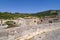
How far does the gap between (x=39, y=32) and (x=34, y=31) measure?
3.23ft

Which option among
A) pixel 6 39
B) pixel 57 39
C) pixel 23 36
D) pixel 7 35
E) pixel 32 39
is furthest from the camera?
pixel 57 39

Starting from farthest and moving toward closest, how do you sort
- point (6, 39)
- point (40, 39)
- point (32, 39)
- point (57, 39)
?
point (57, 39), point (40, 39), point (32, 39), point (6, 39)

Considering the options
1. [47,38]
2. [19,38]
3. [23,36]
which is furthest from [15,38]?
[47,38]

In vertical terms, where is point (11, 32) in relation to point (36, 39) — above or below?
above

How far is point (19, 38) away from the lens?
28.0ft

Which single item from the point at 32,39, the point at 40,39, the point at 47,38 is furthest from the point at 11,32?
the point at 47,38

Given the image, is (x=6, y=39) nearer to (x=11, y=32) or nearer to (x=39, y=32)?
(x=11, y=32)

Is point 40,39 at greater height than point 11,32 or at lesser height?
lesser

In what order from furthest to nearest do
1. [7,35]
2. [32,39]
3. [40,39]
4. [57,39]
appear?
[57,39], [40,39], [32,39], [7,35]

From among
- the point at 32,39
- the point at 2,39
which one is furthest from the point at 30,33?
the point at 2,39

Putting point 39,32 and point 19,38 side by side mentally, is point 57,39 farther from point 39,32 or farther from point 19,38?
point 19,38

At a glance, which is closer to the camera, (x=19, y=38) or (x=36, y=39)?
(x=19, y=38)

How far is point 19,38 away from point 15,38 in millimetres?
356

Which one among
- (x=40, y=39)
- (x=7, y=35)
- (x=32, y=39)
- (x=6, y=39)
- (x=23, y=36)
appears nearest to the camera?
(x=6, y=39)
